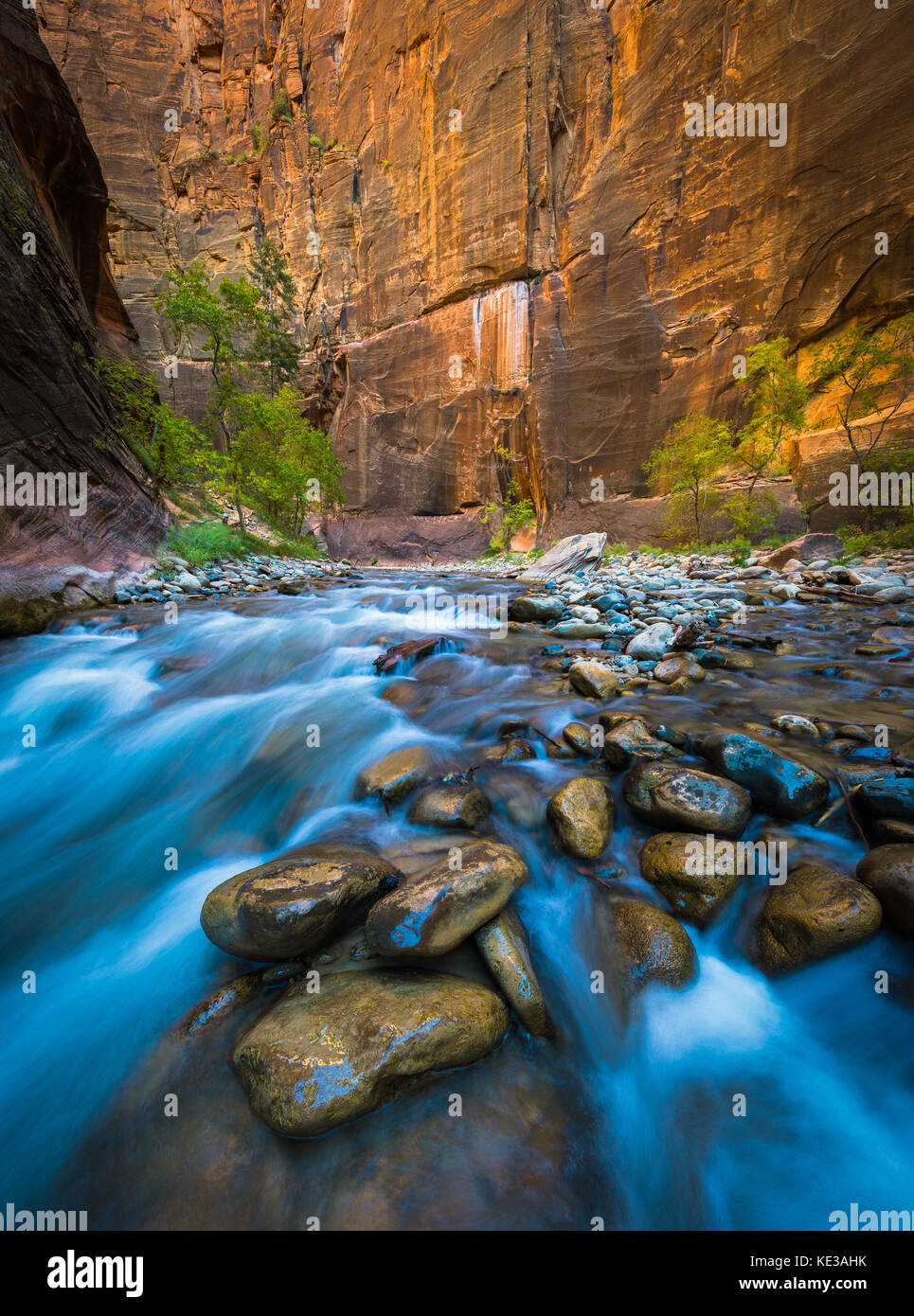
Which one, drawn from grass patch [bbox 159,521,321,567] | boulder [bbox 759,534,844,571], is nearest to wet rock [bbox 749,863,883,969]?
boulder [bbox 759,534,844,571]

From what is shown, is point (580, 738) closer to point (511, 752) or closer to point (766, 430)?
point (511, 752)

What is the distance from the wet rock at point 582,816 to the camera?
2125 mm

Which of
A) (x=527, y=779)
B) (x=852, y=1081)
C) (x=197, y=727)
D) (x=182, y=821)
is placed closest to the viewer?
(x=852, y=1081)

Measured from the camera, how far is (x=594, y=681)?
346 centimetres

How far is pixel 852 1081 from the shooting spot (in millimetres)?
1492

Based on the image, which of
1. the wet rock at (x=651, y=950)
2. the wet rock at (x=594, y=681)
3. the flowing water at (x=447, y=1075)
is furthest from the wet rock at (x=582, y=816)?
the wet rock at (x=594, y=681)

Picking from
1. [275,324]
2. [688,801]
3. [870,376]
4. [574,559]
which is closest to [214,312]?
[574,559]

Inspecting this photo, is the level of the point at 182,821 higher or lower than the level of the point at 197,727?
lower

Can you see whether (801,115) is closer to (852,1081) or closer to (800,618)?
(800,618)

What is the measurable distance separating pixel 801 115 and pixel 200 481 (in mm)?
18435

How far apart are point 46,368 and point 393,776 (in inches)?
344

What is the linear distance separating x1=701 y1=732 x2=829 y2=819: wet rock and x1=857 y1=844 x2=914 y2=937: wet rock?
1.16 feet

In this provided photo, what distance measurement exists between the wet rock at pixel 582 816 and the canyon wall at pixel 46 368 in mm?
6824

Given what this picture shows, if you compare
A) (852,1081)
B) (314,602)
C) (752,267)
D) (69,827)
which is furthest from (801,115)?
(69,827)
